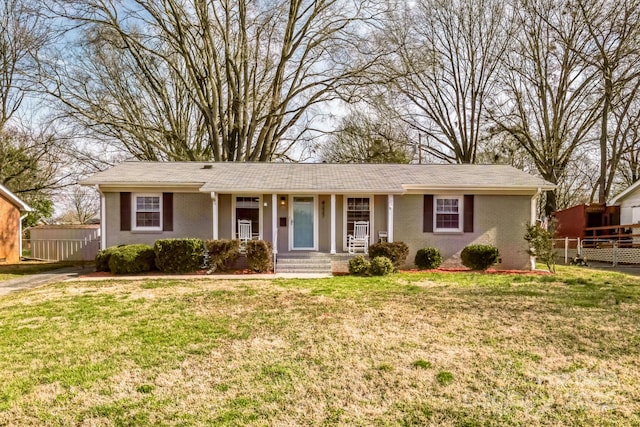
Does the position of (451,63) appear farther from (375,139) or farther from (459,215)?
(459,215)

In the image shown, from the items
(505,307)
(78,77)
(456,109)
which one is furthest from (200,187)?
(456,109)

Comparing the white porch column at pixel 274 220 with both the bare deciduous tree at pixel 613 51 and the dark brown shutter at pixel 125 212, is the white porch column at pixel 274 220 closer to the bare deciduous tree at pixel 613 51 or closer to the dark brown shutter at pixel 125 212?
the dark brown shutter at pixel 125 212

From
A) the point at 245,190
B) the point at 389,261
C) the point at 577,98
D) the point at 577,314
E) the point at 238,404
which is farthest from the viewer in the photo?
the point at 577,98

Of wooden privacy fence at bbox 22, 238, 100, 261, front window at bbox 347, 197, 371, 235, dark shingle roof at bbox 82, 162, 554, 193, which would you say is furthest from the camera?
wooden privacy fence at bbox 22, 238, 100, 261

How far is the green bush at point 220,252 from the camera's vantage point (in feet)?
37.4

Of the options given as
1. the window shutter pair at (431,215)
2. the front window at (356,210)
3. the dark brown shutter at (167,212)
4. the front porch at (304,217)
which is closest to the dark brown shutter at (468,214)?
the window shutter pair at (431,215)

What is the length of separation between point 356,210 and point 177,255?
6.00 metres

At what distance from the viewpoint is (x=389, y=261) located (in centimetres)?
1129

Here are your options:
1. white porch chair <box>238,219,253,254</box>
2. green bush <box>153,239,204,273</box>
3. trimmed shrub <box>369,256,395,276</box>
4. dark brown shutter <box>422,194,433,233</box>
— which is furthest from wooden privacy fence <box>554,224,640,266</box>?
green bush <box>153,239,204,273</box>

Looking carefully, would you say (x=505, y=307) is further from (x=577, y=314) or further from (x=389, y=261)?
(x=389, y=261)

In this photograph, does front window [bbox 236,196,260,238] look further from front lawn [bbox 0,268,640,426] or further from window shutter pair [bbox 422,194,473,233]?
window shutter pair [bbox 422,194,473,233]

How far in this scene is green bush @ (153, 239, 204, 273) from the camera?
36.9ft

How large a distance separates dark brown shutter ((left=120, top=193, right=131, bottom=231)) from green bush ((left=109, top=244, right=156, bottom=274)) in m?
1.25

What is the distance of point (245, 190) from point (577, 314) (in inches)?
358
